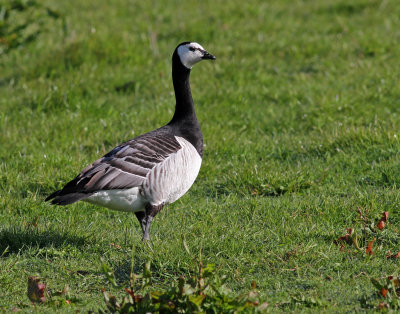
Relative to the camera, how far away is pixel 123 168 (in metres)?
5.69

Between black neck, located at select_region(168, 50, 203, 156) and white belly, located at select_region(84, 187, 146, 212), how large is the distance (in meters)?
0.98

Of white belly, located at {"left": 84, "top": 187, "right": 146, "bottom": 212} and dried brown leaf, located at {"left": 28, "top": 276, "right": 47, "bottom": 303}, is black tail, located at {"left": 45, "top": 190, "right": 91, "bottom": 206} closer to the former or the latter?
white belly, located at {"left": 84, "top": 187, "right": 146, "bottom": 212}

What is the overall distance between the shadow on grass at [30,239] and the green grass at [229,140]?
1 cm

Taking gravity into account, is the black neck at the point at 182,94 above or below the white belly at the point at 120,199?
above

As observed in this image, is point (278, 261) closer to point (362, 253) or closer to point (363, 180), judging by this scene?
point (362, 253)

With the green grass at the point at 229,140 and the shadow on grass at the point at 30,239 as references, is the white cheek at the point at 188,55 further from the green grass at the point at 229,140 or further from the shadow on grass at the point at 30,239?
the shadow on grass at the point at 30,239

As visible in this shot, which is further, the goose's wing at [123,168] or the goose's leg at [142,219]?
the goose's leg at [142,219]

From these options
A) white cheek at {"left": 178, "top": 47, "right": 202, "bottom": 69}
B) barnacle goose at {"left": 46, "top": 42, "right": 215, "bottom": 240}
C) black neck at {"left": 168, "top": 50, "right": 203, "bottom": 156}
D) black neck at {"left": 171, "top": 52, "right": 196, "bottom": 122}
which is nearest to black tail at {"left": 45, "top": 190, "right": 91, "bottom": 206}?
barnacle goose at {"left": 46, "top": 42, "right": 215, "bottom": 240}

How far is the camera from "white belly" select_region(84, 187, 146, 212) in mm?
5512

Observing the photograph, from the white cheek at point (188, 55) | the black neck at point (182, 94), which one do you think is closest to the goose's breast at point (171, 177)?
the black neck at point (182, 94)

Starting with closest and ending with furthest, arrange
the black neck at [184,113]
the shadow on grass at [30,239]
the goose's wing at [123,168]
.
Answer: the goose's wing at [123,168] < the shadow on grass at [30,239] < the black neck at [184,113]

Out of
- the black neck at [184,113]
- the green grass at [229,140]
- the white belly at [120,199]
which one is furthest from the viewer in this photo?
the black neck at [184,113]

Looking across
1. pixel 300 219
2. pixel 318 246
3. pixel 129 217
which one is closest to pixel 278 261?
pixel 318 246

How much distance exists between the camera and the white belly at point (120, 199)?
5.51 meters
